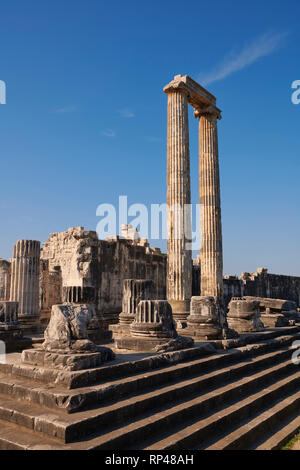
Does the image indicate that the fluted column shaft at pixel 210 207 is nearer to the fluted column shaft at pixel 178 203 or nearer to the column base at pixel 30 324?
the fluted column shaft at pixel 178 203

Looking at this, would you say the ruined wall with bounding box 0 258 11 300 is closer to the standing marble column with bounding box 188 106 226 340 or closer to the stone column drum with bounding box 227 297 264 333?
the standing marble column with bounding box 188 106 226 340

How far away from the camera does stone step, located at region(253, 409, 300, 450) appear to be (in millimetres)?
5004

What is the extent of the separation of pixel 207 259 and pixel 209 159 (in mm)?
4655

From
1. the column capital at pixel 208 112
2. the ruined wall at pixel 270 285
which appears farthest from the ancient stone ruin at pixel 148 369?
the ruined wall at pixel 270 285

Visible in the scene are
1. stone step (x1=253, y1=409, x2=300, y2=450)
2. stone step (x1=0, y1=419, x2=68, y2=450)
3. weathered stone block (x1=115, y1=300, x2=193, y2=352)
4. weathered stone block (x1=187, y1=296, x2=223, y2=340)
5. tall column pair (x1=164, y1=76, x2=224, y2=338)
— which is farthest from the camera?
tall column pair (x1=164, y1=76, x2=224, y2=338)

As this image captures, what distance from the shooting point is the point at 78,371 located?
4621 mm

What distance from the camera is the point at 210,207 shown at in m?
16.6

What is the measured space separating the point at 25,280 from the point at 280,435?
8.98 metres

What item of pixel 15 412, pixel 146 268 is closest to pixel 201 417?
pixel 15 412

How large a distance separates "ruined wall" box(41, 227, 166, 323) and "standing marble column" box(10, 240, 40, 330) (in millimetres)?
1903

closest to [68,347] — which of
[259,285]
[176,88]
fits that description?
[176,88]

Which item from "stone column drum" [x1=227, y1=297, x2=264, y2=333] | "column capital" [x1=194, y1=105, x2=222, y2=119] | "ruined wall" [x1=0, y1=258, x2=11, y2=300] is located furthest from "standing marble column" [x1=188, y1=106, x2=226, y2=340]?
"ruined wall" [x1=0, y1=258, x2=11, y2=300]

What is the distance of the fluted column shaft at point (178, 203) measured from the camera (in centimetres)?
1415
